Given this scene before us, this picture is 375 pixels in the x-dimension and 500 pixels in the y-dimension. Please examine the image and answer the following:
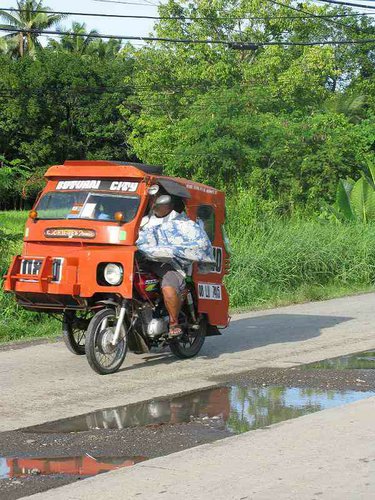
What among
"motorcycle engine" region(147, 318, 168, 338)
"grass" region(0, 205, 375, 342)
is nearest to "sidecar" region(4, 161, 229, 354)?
"motorcycle engine" region(147, 318, 168, 338)

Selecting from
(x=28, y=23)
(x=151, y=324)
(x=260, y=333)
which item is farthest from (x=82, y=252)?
(x=28, y=23)

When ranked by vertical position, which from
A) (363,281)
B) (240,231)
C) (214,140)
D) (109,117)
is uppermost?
(109,117)

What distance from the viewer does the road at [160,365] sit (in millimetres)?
8508

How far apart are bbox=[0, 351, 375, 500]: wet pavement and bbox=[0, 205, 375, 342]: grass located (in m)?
6.43

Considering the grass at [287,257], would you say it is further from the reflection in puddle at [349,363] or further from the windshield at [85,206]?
the reflection in puddle at [349,363]

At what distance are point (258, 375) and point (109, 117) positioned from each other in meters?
53.2

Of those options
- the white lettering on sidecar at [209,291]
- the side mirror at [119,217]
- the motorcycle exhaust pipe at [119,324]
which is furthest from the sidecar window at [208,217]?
the motorcycle exhaust pipe at [119,324]

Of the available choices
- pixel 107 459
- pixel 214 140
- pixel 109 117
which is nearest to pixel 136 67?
pixel 109 117

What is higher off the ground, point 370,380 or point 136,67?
point 136,67

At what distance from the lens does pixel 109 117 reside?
61781 millimetres

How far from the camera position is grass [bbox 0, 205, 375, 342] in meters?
17.2

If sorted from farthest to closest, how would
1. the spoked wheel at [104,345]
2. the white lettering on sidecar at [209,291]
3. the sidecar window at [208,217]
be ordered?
the sidecar window at [208,217]
the white lettering on sidecar at [209,291]
the spoked wheel at [104,345]

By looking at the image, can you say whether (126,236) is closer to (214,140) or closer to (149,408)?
(149,408)

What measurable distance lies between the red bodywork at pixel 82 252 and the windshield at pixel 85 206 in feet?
0.27
